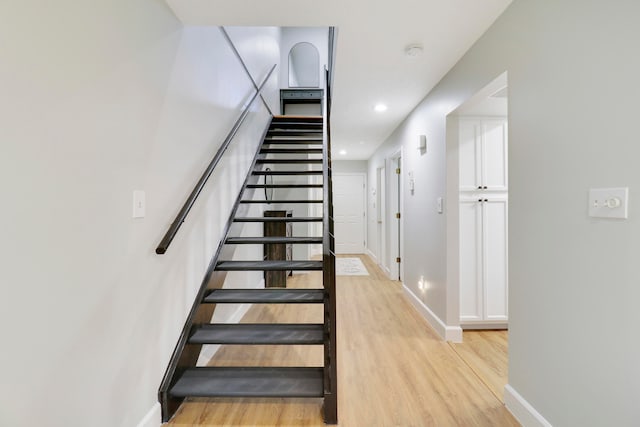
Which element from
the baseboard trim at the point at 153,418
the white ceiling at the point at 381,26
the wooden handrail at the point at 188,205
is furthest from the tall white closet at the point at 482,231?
the baseboard trim at the point at 153,418

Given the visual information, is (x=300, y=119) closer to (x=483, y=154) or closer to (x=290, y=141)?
(x=290, y=141)

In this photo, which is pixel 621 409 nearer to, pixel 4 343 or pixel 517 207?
pixel 517 207

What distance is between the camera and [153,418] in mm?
1486

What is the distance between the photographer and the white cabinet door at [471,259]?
270 centimetres

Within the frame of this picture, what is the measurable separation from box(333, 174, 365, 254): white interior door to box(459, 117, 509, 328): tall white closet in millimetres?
4396

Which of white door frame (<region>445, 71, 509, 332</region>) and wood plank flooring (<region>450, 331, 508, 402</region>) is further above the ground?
white door frame (<region>445, 71, 509, 332</region>)

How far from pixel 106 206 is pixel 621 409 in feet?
6.88

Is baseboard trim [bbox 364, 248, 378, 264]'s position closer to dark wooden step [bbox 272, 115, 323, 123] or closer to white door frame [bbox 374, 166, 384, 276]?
white door frame [bbox 374, 166, 384, 276]

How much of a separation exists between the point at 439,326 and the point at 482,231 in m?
0.96

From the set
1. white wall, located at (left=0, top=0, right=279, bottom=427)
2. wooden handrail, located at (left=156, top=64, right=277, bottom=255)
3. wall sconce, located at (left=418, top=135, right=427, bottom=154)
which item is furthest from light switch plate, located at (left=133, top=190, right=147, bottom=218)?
wall sconce, located at (left=418, top=135, right=427, bottom=154)

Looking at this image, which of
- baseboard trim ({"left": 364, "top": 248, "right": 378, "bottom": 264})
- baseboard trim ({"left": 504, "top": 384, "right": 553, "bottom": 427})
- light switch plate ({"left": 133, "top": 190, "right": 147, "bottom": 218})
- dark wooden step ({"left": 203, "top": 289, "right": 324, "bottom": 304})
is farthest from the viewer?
baseboard trim ({"left": 364, "top": 248, "right": 378, "bottom": 264})

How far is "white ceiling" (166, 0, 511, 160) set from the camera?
5.35 ft

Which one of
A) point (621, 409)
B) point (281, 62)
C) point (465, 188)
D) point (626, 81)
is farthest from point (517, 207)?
point (281, 62)

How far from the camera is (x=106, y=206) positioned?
117 cm
